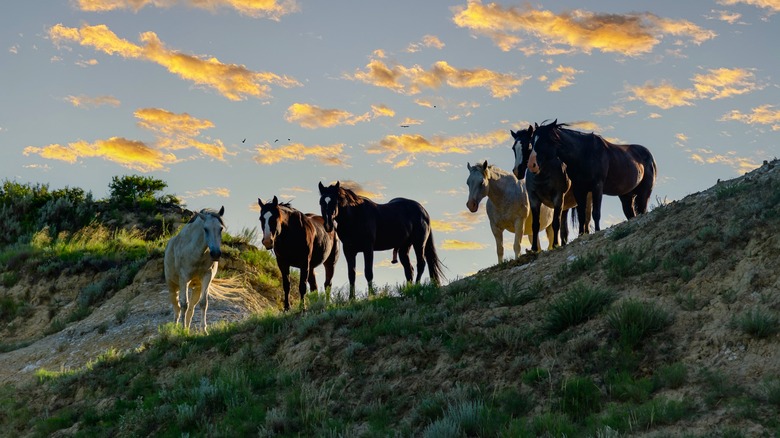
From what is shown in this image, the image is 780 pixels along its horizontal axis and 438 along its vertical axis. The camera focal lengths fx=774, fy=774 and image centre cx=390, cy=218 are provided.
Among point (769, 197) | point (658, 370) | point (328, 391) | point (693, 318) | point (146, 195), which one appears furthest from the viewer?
point (146, 195)

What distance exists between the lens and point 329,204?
1825 centimetres

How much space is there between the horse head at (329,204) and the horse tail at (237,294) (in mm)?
6141

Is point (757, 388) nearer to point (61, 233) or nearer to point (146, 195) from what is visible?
point (61, 233)

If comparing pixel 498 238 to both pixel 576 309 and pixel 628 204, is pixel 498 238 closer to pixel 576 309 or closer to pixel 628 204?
pixel 628 204

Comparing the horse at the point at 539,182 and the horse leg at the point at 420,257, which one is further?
the horse leg at the point at 420,257

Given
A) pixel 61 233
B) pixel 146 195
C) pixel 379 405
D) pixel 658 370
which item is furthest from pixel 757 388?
pixel 146 195

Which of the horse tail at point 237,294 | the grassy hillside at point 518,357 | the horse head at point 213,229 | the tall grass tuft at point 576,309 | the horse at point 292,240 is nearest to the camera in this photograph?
the grassy hillside at point 518,357

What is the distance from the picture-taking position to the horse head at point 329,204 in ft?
59.4

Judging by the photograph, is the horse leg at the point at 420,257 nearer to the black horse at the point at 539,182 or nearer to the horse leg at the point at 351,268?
the horse leg at the point at 351,268

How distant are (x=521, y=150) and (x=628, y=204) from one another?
17.0 ft

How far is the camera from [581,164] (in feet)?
56.4

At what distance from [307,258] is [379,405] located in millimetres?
8345

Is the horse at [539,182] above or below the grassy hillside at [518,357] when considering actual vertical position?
above

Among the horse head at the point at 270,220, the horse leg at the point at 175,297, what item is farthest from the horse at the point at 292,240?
the horse leg at the point at 175,297
